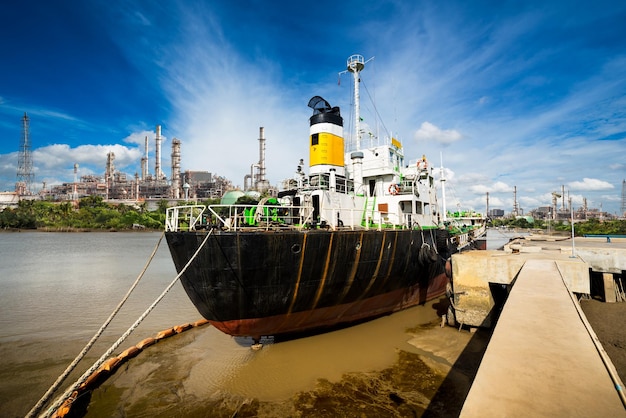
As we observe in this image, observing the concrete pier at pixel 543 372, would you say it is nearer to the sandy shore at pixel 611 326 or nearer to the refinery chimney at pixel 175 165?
the sandy shore at pixel 611 326

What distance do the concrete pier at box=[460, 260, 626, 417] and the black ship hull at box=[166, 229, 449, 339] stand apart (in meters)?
4.92

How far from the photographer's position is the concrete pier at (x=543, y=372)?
2752 millimetres

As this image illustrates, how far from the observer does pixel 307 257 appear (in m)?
8.70

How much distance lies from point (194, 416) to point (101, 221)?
84387 millimetres

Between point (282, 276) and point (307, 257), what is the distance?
0.91 meters

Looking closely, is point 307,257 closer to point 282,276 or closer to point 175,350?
point 282,276

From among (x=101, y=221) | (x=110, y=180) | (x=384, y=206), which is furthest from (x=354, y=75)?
(x=110, y=180)

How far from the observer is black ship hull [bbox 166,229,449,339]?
Answer: 8.03m

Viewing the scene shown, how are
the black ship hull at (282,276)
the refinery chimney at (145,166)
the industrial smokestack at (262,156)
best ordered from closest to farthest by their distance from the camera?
the black ship hull at (282,276)
the industrial smokestack at (262,156)
the refinery chimney at (145,166)

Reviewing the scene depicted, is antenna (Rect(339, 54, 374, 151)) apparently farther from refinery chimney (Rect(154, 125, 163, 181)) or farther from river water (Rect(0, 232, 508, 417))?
refinery chimney (Rect(154, 125, 163, 181))

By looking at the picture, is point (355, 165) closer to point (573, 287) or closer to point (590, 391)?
point (573, 287)

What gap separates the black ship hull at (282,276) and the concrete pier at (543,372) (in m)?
4.92

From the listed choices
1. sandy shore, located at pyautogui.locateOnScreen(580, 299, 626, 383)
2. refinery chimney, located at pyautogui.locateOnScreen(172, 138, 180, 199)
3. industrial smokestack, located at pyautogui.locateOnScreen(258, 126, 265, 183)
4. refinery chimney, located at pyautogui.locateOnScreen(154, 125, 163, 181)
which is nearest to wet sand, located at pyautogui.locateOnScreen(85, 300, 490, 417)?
sandy shore, located at pyautogui.locateOnScreen(580, 299, 626, 383)

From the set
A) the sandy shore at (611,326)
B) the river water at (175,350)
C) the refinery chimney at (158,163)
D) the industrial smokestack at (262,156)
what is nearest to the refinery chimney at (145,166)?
the refinery chimney at (158,163)
